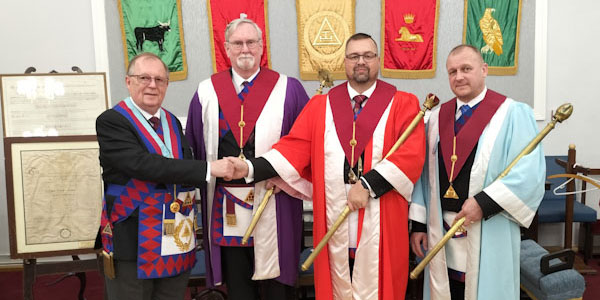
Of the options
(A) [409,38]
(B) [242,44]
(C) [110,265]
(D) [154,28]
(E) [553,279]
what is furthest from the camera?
(A) [409,38]

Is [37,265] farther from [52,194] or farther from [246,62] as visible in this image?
[246,62]

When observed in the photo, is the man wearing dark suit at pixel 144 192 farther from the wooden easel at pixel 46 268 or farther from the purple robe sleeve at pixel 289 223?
the wooden easel at pixel 46 268

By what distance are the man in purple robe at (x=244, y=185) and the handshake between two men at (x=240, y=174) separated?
5.1 inches

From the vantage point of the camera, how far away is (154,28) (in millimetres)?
4711

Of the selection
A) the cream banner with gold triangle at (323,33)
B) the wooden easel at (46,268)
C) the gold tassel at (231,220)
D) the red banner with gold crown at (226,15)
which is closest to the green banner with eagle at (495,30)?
the cream banner with gold triangle at (323,33)

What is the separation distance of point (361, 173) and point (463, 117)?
0.58m

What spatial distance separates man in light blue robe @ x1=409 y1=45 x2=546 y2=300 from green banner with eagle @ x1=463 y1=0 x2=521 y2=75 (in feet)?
9.24

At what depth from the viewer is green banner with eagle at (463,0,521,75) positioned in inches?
192

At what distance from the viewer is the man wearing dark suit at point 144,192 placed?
6.95 ft

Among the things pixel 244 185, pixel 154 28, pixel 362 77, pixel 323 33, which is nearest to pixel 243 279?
pixel 244 185

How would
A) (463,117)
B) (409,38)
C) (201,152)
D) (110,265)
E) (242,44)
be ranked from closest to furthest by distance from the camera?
1. (110,265)
2. (463,117)
3. (242,44)
4. (201,152)
5. (409,38)

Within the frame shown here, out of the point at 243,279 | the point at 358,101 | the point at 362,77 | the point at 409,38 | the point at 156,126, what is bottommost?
the point at 243,279

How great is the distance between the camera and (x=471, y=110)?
2365 millimetres

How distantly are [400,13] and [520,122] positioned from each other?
288 cm
